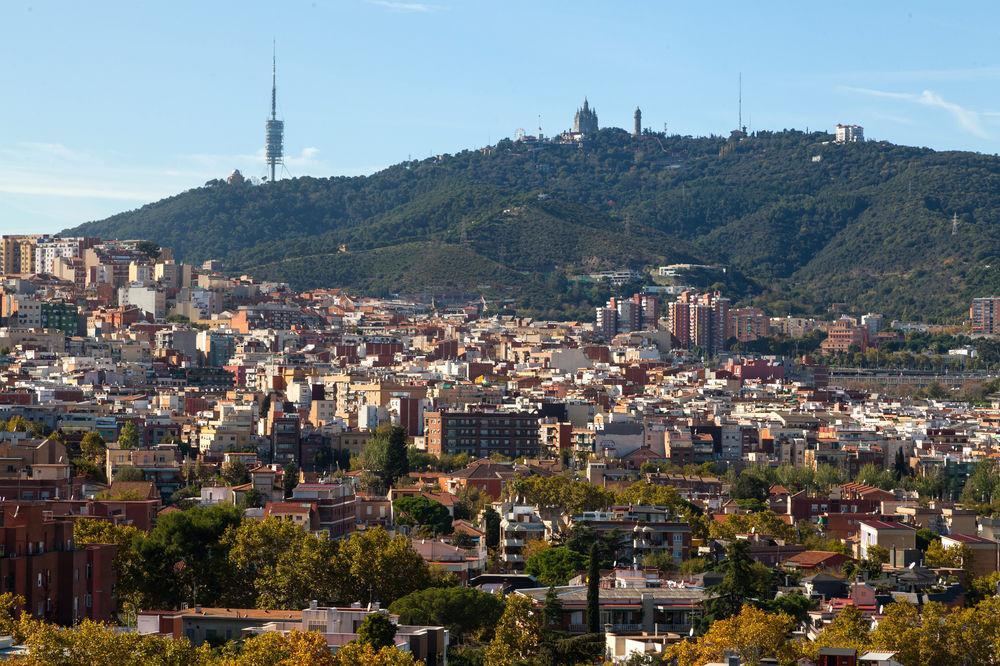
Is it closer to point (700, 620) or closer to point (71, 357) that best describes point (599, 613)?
point (700, 620)

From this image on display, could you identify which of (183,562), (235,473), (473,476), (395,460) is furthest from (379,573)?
(395,460)

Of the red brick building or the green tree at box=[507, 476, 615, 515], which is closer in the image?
the red brick building

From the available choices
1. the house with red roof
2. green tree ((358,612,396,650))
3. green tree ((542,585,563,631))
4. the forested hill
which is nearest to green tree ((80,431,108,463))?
the house with red roof

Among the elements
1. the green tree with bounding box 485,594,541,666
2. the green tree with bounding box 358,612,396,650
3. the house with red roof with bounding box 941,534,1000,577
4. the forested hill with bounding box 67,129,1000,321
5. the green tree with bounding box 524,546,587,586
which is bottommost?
the house with red roof with bounding box 941,534,1000,577

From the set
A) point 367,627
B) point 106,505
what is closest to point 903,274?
point 106,505

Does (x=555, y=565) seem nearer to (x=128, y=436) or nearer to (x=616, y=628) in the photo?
(x=616, y=628)

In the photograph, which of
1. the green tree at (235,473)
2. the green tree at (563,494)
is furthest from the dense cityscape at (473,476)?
the green tree at (235,473)

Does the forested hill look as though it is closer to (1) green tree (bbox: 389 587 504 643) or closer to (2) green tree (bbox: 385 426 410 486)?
(2) green tree (bbox: 385 426 410 486)
